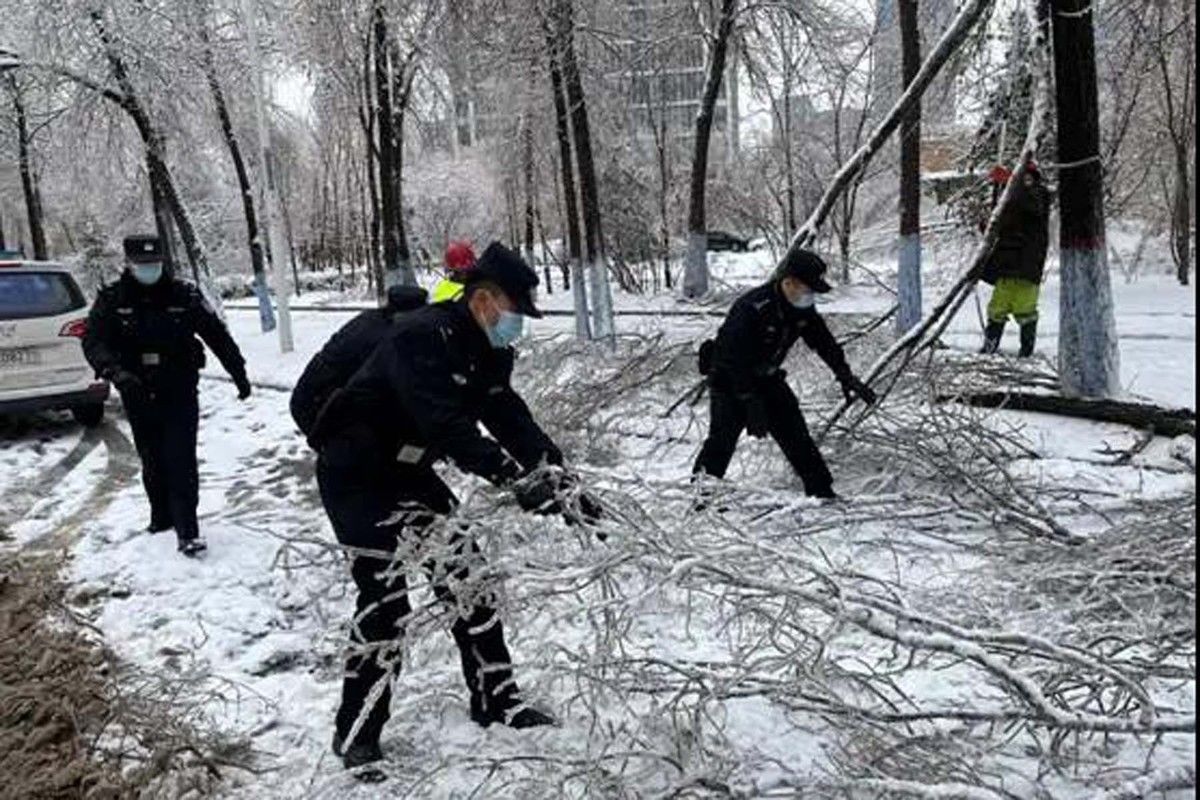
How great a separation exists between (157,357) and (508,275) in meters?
3.04

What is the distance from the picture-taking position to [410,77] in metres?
16.1

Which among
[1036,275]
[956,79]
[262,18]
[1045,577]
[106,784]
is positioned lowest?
[106,784]

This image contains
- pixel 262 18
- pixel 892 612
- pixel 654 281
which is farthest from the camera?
pixel 654 281

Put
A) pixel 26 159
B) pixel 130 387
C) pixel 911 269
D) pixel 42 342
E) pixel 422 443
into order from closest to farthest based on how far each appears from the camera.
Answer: pixel 422 443, pixel 130 387, pixel 42 342, pixel 911 269, pixel 26 159

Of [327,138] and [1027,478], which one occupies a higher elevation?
[327,138]

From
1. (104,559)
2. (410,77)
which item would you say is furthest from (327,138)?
(104,559)

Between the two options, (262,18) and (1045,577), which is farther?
(262,18)

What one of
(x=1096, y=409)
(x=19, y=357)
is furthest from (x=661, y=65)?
(x=1096, y=409)

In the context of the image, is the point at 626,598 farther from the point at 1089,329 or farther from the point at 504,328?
the point at 1089,329

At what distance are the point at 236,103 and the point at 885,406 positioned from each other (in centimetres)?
1812

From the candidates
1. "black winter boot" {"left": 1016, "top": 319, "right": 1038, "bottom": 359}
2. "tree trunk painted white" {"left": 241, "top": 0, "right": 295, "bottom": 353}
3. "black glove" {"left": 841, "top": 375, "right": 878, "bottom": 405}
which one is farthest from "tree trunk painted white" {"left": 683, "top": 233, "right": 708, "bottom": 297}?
"black glove" {"left": 841, "top": 375, "right": 878, "bottom": 405}

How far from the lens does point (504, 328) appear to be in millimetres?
3297

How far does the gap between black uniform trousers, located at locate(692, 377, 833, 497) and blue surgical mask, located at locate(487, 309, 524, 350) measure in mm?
2467

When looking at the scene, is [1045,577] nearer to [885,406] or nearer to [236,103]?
[885,406]
